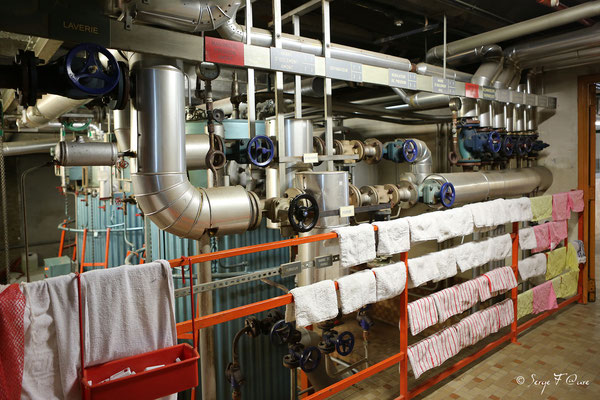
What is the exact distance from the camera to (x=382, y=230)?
2.71 metres

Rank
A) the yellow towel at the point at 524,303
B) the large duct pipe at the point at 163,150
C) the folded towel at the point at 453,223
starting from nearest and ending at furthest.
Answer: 1. the large duct pipe at the point at 163,150
2. the folded towel at the point at 453,223
3. the yellow towel at the point at 524,303

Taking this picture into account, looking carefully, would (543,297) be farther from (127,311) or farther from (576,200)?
(127,311)

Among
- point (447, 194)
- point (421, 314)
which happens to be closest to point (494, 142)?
point (447, 194)

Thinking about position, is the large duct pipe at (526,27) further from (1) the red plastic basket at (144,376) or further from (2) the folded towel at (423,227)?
(1) the red plastic basket at (144,376)

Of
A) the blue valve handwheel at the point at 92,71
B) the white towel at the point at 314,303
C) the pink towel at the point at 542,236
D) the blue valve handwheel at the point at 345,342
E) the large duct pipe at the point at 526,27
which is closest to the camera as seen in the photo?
the blue valve handwheel at the point at 92,71

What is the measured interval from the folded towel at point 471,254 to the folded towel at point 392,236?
660 millimetres

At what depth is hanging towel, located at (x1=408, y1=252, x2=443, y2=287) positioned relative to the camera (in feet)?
9.48

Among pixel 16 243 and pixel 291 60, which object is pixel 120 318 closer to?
pixel 291 60

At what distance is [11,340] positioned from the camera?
1.34 meters

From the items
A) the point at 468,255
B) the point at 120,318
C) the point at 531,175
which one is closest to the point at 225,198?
the point at 120,318

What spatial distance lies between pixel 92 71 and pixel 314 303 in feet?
5.25

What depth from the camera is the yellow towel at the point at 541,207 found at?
404cm

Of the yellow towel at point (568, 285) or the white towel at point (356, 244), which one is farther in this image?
the yellow towel at point (568, 285)

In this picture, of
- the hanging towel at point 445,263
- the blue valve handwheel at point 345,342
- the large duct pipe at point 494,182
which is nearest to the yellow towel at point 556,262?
the large duct pipe at point 494,182
